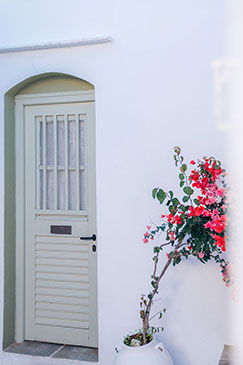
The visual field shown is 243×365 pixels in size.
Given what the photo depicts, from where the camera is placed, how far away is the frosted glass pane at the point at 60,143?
4598 millimetres

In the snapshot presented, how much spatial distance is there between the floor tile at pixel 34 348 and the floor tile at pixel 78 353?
9 cm

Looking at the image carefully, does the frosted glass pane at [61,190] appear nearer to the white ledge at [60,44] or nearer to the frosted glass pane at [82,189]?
the frosted glass pane at [82,189]

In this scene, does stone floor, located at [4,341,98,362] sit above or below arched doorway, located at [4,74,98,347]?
below

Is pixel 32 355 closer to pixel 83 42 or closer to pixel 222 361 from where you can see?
pixel 222 361

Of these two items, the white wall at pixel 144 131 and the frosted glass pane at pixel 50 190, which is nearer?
the white wall at pixel 144 131

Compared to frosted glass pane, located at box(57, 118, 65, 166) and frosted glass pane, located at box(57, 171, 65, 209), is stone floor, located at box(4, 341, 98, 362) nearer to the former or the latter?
frosted glass pane, located at box(57, 171, 65, 209)

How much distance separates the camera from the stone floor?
4250 millimetres

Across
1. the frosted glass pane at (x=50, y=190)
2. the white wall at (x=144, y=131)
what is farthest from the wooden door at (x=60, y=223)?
the white wall at (x=144, y=131)

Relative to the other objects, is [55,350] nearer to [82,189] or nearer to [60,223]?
[60,223]

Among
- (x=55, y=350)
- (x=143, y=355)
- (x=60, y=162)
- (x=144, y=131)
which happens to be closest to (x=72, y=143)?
(x=60, y=162)

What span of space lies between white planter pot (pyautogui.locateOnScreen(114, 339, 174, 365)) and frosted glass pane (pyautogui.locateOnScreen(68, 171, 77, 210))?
4.99 feet

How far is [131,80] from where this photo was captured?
13.4ft

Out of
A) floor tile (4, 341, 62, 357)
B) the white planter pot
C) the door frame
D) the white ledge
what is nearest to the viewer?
the white planter pot

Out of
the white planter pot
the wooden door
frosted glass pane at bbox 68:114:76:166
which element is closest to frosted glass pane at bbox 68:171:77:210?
the wooden door
